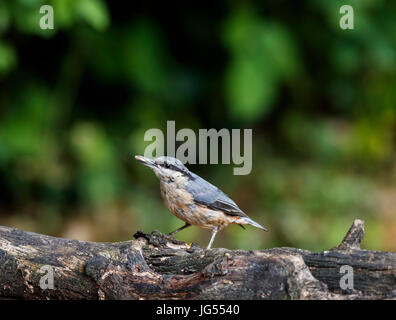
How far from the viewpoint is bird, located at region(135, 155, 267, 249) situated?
5.30 m

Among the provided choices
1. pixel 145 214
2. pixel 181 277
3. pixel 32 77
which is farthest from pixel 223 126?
pixel 181 277

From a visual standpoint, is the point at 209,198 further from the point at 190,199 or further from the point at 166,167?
the point at 166,167

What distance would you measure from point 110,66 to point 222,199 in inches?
148

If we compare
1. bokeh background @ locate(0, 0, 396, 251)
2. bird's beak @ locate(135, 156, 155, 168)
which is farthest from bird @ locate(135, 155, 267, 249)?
bokeh background @ locate(0, 0, 396, 251)

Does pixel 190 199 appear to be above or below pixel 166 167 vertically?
below

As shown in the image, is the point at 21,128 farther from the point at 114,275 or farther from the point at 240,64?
the point at 114,275

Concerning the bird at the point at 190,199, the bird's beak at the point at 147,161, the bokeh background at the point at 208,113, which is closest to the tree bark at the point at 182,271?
the bird at the point at 190,199

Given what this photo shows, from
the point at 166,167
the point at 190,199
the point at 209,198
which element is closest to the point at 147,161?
the point at 166,167

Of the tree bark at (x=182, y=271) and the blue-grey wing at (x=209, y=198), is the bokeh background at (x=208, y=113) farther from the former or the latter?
the tree bark at (x=182, y=271)

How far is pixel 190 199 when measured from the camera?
5.30 meters

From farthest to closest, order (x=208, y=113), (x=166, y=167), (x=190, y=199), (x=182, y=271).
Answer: (x=208, y=113) < (x=166, y=167) < (x=190, y=199) < (x=182, y=271)

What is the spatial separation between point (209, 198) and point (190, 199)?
0.58ft

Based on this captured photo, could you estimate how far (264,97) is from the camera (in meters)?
8.44
